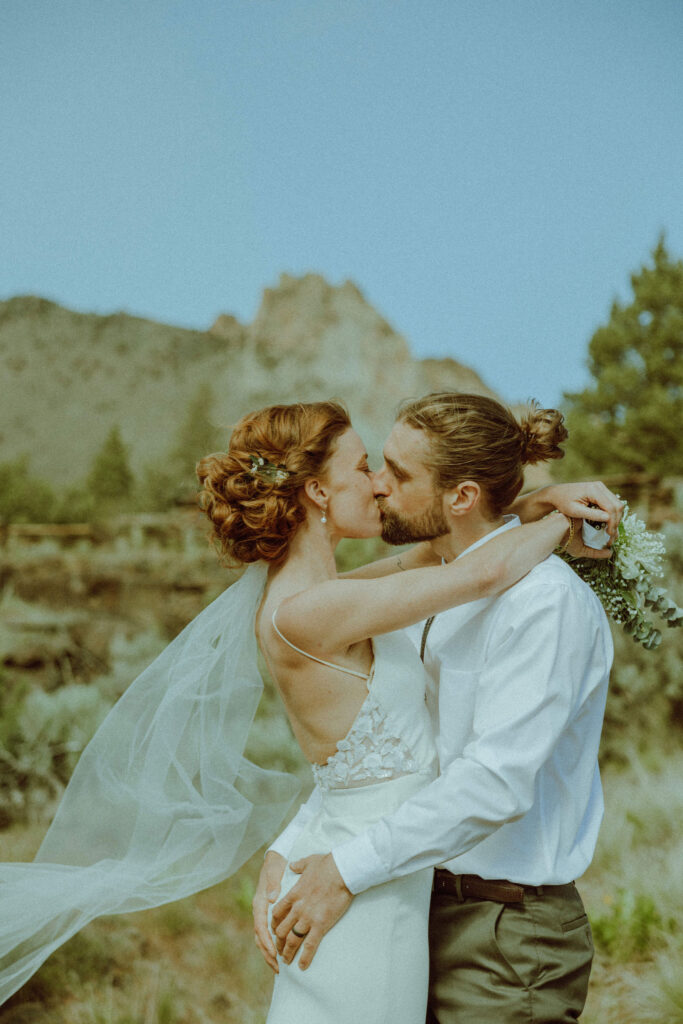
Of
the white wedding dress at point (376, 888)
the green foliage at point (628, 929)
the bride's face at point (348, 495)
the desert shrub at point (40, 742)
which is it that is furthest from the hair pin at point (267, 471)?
the desert shrub at point (40, 742)

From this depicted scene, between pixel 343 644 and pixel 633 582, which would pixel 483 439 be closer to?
pixel 633 582

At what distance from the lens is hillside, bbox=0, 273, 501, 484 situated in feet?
34.0

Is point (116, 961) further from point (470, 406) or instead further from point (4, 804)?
point (470, 406)

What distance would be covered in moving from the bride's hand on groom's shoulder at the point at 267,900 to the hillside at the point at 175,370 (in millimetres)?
7724

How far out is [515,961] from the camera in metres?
1.94

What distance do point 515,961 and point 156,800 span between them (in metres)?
1.24

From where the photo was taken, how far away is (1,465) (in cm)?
962

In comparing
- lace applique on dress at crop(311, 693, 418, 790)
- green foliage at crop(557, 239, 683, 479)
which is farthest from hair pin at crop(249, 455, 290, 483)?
green foliage at crop(557, 239, 683, 479)

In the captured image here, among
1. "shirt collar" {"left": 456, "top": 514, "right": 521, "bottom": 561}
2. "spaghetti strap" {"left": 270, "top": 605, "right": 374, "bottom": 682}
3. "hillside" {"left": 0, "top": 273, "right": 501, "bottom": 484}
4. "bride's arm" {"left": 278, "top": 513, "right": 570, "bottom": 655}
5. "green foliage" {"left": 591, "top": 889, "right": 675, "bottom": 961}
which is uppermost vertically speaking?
"hillside" {"left": 0, "top": 273, "right": 501, "bottom": 484}

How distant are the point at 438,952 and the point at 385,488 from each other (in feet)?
3.70

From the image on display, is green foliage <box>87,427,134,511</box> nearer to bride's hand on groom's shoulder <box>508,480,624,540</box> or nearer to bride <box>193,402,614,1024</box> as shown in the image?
bride <box>193,402,614,1024</box>

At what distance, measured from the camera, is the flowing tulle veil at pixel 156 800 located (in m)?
2.60

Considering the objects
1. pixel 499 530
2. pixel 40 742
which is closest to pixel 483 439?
pixel 499 530

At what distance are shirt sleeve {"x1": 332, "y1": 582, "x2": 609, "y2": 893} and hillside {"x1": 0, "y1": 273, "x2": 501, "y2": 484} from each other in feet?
26.1
